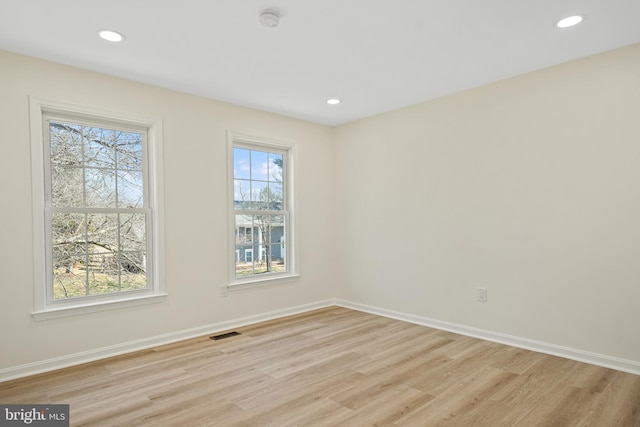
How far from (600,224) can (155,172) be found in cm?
394

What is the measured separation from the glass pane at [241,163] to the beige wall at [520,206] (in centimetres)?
152

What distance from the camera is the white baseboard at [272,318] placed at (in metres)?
2.83

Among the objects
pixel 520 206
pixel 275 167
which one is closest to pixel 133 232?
pixel 275 167

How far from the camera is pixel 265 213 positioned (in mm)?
4504

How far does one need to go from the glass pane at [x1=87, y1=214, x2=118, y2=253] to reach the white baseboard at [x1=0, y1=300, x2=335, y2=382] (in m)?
0.88

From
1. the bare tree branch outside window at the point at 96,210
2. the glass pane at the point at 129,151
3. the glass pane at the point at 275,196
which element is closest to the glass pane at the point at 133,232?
the bare tree branch outside window at the point at 96,210

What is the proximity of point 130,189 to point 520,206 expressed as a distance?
145 inches

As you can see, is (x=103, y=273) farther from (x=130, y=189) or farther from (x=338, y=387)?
(x=338, y=387)

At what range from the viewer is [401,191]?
437cm

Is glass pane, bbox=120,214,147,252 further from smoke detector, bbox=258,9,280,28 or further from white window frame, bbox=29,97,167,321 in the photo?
smoke detector, bbox=258,9,280,28

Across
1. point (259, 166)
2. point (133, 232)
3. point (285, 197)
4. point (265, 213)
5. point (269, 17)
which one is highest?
point (269, 17)

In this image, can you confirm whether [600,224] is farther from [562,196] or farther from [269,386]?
[269,386]

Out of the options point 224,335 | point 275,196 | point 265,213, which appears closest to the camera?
point 224,335

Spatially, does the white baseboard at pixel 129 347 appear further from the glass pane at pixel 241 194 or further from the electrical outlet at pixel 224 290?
the glass pane at pixel 241 194
